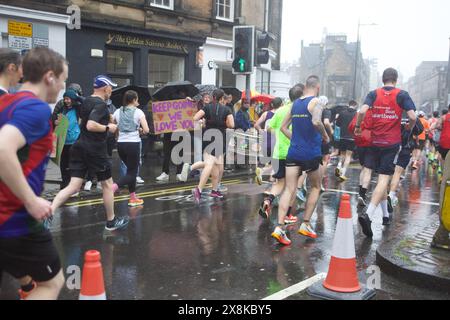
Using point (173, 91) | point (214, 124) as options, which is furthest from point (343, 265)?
point (173, 91)

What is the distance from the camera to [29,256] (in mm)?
2744

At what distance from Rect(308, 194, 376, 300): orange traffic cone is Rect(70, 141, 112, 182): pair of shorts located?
3058mm

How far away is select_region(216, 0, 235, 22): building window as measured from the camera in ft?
63.4

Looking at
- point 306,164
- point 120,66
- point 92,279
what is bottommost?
point 92,279

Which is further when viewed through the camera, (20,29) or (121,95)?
(20,29)

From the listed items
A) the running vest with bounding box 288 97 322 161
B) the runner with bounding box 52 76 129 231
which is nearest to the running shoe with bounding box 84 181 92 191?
the runner with bounding box 52 76 129 231

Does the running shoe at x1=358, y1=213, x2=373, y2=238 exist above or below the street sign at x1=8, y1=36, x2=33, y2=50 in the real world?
below

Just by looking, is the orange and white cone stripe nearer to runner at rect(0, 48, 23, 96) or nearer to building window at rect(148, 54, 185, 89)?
runner at rect(0, 48, 23, 96)

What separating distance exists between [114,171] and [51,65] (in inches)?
362

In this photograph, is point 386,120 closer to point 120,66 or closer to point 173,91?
point 173,91

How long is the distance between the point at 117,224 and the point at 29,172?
3675 mm

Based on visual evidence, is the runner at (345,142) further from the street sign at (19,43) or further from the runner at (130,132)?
the street sign at (19,43)

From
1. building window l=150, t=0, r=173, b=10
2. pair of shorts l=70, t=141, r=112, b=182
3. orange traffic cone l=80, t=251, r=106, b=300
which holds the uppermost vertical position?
building window l=150, t=0, r=173, b=10

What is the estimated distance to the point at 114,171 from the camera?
1184 centimetres
